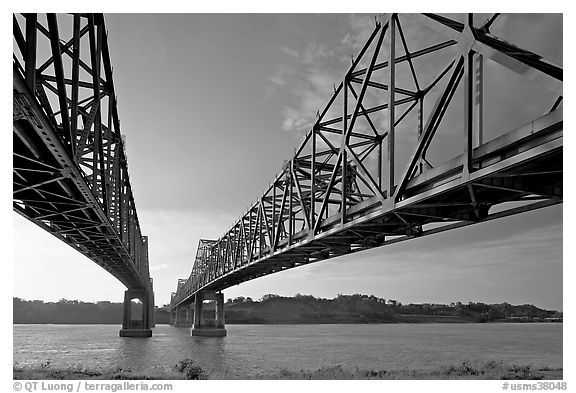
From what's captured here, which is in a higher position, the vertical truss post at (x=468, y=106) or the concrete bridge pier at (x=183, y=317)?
the vertical truss post at (x=468, y=106)

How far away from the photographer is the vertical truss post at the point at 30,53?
13.1 m

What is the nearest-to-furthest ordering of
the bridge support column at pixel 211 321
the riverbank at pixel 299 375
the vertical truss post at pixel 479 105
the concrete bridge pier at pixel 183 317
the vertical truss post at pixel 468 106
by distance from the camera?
the vertical truss post at pixel 468 106 → the vertical truss post at pixel 479 105 → the riverbank at pixel 299 375 → the bridge support column at pixel 211 321 → the concrete bridge pier at pixel 183 317

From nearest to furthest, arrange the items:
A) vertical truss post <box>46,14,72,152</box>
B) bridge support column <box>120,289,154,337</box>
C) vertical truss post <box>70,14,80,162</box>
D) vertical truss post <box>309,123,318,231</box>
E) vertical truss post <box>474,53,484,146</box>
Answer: vertical truss post <box>46,14,72,152</box> < vertical truss post <box>474,53,484,146</box> < vertical truss post <box>70,14,80,162</box> < vertical truss post <box>309,123,318,231</box> < bridge support column <box>120,289,154,337</box>

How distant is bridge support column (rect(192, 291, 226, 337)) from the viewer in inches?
3989

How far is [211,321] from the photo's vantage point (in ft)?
352

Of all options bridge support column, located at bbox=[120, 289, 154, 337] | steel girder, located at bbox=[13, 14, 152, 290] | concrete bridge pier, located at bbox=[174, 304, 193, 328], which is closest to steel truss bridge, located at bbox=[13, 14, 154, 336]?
steel girder, located at bbox=[13, 14, 152, 290]

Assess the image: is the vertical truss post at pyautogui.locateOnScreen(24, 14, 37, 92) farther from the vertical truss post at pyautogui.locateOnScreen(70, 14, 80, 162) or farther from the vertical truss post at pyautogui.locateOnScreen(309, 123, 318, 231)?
the vertical truss post at pyautogui.locateOnScreen(309, 123, 318, 231)

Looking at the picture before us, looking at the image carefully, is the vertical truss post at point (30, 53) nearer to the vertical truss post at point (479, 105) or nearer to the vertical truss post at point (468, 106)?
the vertical truss post at point (468, 106)

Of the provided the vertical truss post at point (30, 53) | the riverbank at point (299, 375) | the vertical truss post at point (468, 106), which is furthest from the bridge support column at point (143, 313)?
the vertical truss post at point (468, 106)

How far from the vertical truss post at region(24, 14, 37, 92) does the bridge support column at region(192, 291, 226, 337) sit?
90208 millimetres

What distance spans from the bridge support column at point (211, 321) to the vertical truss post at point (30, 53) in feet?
296

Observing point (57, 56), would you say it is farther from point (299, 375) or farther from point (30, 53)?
point (299, 375)
